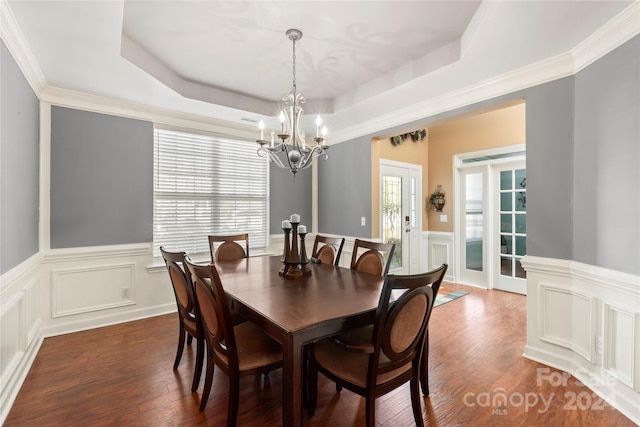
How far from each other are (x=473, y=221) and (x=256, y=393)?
13.5ft

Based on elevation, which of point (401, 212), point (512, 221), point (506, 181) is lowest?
point (512, 221)

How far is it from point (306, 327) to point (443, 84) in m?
2.63

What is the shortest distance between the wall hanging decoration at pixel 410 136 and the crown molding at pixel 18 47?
13.5 ft

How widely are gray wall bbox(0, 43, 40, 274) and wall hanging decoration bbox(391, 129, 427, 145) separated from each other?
4.19 meters

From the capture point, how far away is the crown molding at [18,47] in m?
1.80

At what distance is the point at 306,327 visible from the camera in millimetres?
1393

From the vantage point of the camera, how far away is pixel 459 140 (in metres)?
4.91

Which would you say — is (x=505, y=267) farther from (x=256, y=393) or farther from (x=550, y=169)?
(x=256, y=393)

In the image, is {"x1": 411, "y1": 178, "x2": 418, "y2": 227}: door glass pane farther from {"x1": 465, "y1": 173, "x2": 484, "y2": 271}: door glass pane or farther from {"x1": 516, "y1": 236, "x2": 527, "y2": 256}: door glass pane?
{"x1": 516, "y1": 236, "x2": 527, "y2": 256}: door glass pane

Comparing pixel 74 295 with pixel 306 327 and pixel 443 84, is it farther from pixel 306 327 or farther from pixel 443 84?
pixel 443 84

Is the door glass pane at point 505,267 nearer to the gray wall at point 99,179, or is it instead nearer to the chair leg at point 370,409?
the chair leg at point 370,409

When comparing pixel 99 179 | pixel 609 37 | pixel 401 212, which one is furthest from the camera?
pixel 401 212

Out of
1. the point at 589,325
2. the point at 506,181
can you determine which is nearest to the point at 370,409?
the point at 589,325

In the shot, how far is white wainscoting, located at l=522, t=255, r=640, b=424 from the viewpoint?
1.89 m
